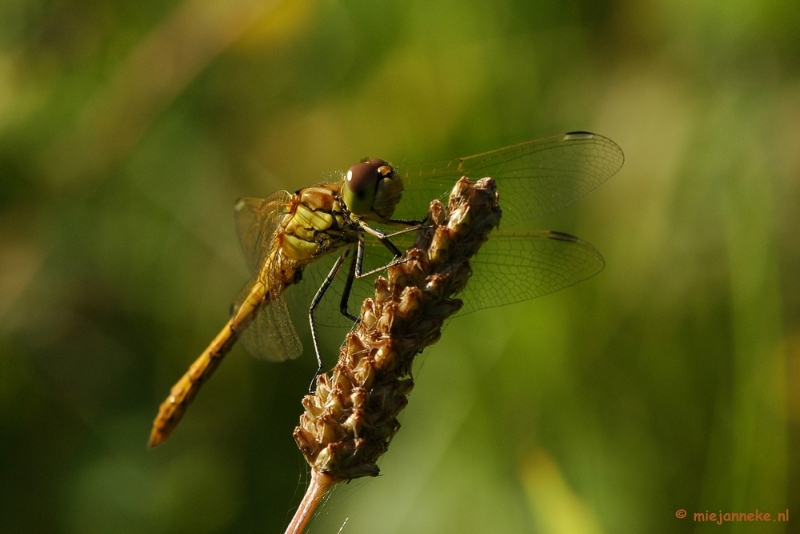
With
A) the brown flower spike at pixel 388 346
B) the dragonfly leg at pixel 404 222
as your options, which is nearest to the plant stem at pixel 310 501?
the brown flower spike at pixel 388 346

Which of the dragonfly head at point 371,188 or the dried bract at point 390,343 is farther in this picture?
the dragonfly head at point 371,188

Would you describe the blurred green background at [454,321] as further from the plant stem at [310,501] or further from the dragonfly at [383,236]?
the plant stem at [310,501]

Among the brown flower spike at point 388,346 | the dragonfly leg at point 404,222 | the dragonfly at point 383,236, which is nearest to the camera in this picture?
the brown flower spike at point 388,346

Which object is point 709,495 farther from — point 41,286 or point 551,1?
point 41,286

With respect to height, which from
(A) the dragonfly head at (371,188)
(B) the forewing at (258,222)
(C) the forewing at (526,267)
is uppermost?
(A) the dragonfly head at (371,188)

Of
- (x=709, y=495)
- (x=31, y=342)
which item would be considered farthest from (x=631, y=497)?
(x=31, y=342)

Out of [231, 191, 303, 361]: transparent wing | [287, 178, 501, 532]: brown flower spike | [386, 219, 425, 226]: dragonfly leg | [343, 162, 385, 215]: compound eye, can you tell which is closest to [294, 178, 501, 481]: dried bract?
[287, 178, 501, 532]: brown flower spike
